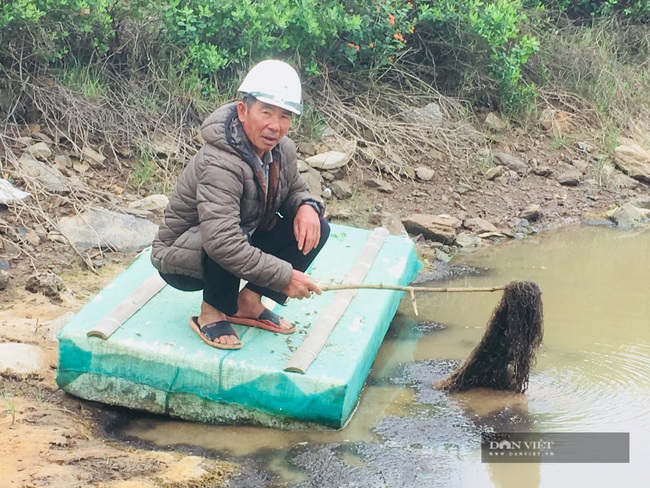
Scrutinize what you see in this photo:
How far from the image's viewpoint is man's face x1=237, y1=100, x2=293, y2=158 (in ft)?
11.6

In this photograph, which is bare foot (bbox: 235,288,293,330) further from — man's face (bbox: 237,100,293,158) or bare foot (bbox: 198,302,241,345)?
man's face (bbox: 237,100,293,158)

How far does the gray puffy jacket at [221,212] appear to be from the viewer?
→ 3.42 metres

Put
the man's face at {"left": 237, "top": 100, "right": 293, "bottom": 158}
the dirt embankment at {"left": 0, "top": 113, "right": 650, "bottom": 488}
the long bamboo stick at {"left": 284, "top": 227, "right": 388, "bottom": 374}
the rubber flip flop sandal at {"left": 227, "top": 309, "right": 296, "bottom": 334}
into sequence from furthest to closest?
the rubber flip flop sandal at {"left": 227, "top": 309, "right": 296, "bottom": 334} → the long bamboo stick at {"left": 284, "top": 227, "right": 388, "bottom": 374} → the man's face at {"left": 237, "top": 100, "right": 293, "bottom": 158} → the dirt embankment at {"left": 0, "top": 113, "right": 650, "bottom": 488}

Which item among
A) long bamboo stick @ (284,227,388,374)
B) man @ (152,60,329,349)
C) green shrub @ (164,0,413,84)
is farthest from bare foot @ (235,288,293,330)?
green shrub @ (164,0,413,84)

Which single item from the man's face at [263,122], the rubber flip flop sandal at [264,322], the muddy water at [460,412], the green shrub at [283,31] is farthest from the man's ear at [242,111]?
the green shrub at [283,31]

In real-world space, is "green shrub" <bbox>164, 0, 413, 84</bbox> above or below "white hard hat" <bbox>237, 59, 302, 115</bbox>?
below

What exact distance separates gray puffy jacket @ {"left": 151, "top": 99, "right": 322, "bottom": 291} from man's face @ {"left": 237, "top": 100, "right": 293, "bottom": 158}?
37 millimetres

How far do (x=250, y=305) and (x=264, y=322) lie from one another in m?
0.10

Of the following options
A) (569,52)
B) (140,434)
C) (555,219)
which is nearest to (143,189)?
(140,434)

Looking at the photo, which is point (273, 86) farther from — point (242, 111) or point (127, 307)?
point (127, 307)

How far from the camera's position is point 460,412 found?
393 cm

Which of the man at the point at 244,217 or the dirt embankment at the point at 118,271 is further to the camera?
the man at the point at 244,217

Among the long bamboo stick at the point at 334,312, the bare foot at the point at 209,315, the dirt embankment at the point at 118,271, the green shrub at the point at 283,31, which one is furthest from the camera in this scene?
the green shrub at the point at 283,31

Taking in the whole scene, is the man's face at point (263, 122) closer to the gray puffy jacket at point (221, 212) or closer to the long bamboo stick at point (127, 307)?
the gray puffy jacket at point (221, 212)
